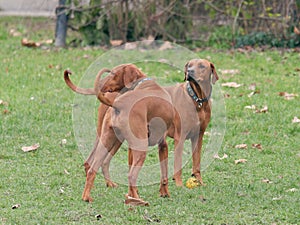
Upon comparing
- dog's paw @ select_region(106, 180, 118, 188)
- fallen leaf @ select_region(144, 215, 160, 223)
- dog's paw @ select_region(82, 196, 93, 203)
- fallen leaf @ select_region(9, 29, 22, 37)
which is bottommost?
fallen leaf @ select_region(9, 29, 22, 37)

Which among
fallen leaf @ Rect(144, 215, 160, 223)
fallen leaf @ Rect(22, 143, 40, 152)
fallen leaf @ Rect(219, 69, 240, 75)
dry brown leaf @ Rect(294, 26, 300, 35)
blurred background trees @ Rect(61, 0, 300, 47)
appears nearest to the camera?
fallen leaf @ Rect(144, 215, 160, 223)

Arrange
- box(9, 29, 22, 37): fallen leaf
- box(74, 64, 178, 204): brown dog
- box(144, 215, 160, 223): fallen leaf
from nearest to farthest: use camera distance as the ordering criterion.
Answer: box(144, 215, 160, 223): fallen leaf < box(74, 64, 178, 204): brown dog < box(9, 29, 22, 37): fallen leaf

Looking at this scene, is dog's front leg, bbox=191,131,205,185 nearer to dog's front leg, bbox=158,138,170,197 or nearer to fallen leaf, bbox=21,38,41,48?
dog's front leg, bbox=158,138,170,197

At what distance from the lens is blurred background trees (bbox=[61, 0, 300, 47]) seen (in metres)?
14.5

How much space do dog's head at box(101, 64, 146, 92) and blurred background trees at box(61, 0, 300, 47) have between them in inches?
306

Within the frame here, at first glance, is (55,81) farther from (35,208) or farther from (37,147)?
(35,208)

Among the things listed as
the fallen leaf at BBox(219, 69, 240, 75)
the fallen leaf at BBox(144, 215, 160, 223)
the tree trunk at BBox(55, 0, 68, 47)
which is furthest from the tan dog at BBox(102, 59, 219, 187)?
the tree trunk at BBox(55, 0, 68, 47)

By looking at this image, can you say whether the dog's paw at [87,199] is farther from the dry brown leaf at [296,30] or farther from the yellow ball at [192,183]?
the dry brown leaf at [296,30]

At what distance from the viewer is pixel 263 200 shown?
261 inches

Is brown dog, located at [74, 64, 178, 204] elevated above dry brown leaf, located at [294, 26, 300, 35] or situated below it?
above

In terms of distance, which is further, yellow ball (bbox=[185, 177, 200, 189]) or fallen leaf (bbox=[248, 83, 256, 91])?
fallen leaf (bbox=[248, 83, 256, 91])

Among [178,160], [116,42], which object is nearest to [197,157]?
[178,160]

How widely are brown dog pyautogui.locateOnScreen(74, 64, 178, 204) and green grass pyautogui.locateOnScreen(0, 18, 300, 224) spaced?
304mm

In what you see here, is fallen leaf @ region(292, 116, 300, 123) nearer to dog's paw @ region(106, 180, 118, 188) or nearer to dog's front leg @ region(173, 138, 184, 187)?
dog's front leg @ region(173, 138, 184, 187)
